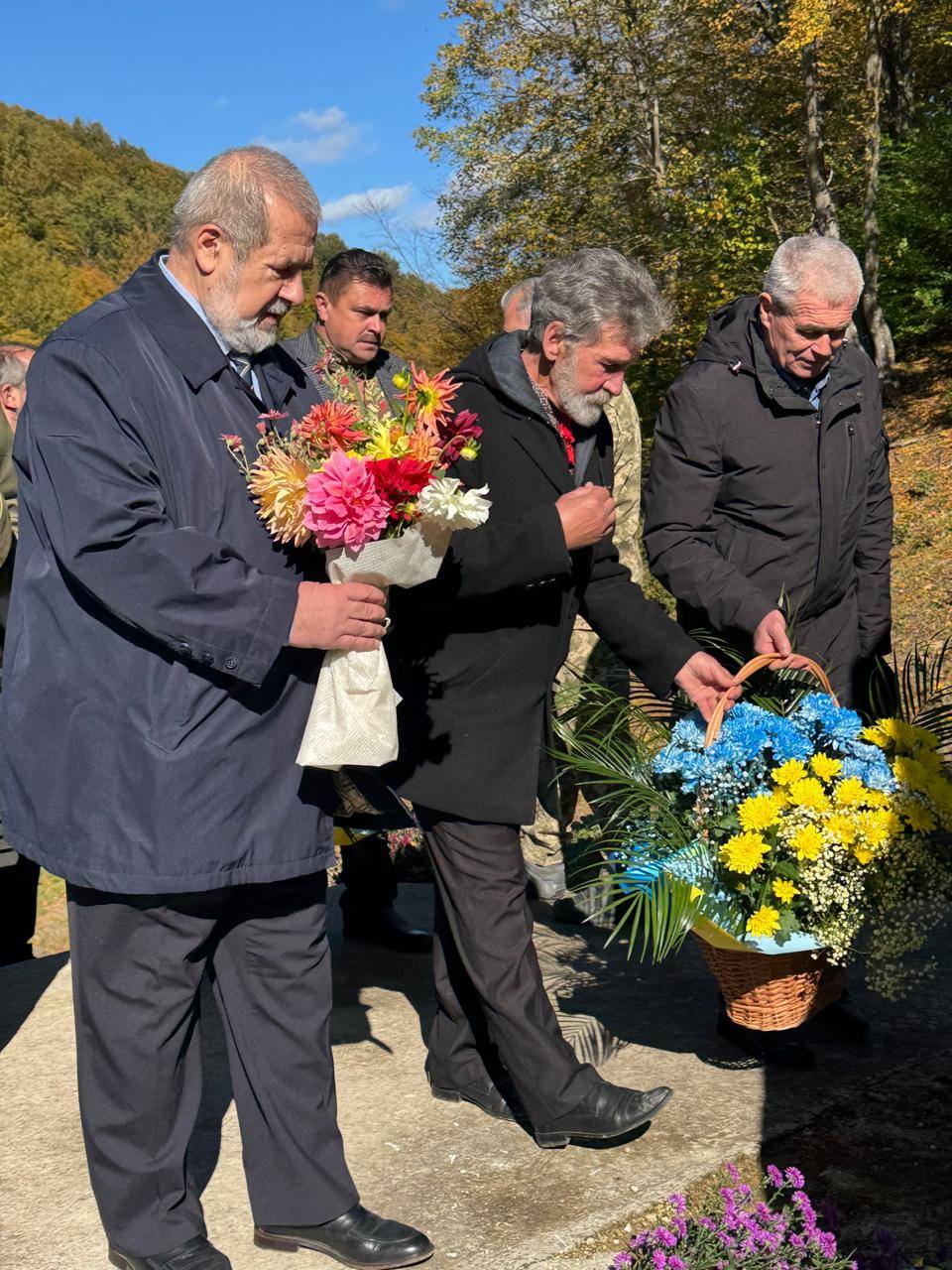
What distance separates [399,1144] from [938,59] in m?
22.2

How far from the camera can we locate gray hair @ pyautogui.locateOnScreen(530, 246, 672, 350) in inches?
122

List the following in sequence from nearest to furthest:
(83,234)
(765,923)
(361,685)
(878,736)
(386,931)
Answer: (361,685)
(765,923)
(878,736)
(386,931)
(83,234)

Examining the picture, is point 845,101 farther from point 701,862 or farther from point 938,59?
point 701,862

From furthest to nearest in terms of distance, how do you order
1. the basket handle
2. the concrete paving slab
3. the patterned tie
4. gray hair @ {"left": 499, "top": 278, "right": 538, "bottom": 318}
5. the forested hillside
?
1. the forested hillside
2. gray hair @ {"left": 499, "top": 278, "right": 538, "bottom": 318}
3. the basket handle
4. the concrete paving slab
5. the patterned tie

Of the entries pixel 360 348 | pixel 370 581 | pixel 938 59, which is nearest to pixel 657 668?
pixel 370 581

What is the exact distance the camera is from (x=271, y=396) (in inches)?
108

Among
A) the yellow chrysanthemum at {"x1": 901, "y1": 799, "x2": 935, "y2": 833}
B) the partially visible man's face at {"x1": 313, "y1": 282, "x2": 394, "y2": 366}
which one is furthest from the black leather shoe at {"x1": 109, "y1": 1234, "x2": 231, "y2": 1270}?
the partially visible man's face at {"x1": 313, "y1": 282, "x2": 394, "y2": 366}

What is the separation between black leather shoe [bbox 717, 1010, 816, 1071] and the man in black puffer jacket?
1.06 meters

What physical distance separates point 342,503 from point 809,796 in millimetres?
1321

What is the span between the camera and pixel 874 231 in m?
18.1

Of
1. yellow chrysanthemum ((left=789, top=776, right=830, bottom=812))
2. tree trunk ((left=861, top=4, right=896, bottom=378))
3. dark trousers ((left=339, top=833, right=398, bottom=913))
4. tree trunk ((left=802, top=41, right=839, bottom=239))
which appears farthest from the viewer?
tree trunk ((left=861, top=4, right=896, bottom=378))

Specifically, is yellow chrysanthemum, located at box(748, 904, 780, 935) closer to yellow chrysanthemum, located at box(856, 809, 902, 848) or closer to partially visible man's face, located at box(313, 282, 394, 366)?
yellow chrysanthemum, located at box(856, 809, 902, 848)

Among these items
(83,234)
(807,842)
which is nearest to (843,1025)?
(807,842)

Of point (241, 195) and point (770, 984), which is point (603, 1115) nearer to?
point (770, 984)
